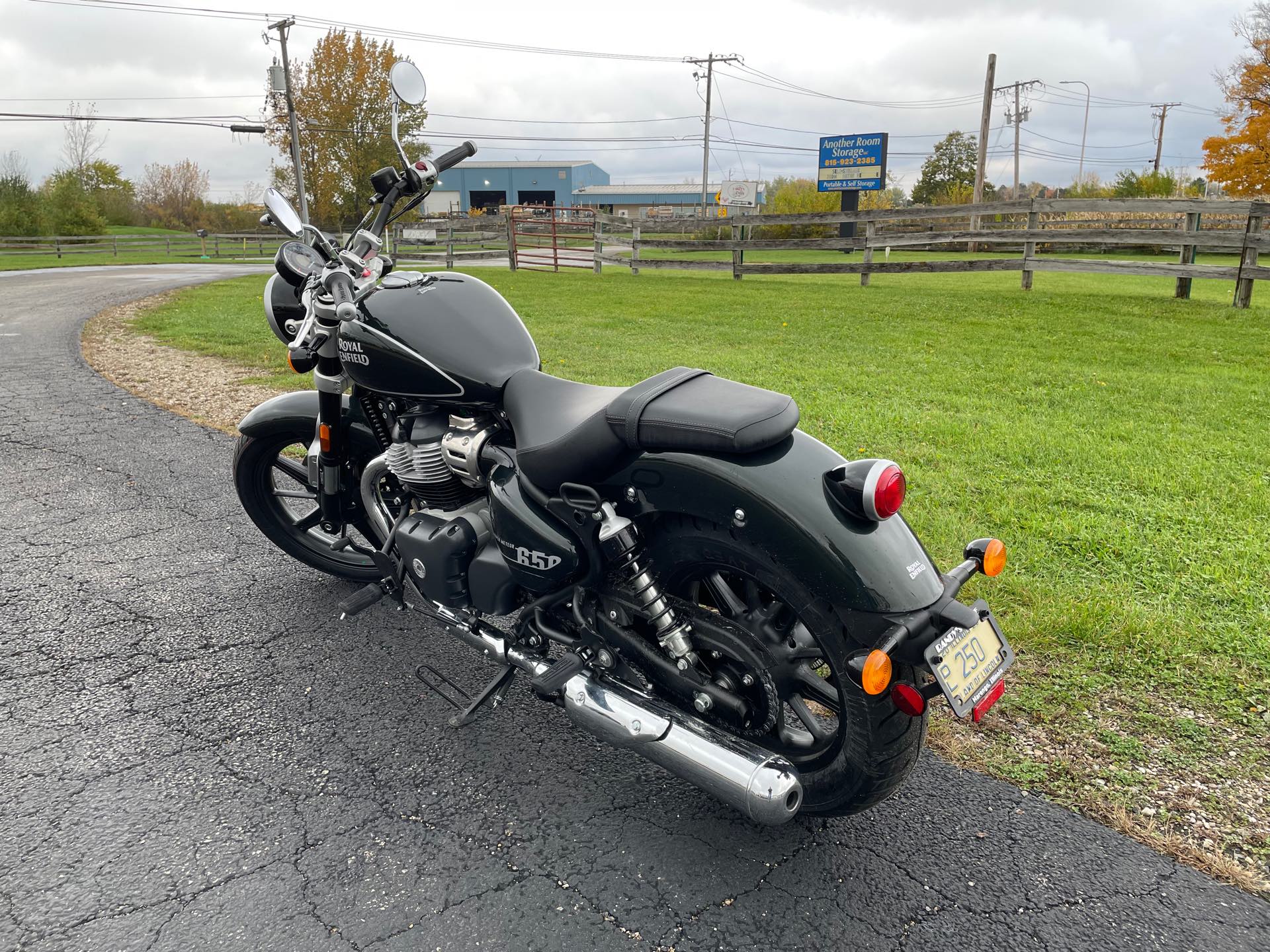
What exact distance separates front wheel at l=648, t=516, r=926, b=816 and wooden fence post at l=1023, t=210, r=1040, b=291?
45.1ft

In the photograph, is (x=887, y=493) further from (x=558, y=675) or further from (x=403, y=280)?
(x=403, y=280)

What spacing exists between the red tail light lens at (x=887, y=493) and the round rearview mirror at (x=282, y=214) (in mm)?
2247

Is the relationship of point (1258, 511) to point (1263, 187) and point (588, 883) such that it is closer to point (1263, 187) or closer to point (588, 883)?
point (588, 883)

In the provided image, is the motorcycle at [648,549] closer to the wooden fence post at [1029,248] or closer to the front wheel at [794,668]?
the front wheel at [794,668]

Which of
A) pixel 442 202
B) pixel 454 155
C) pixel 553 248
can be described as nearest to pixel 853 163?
pixel 553 248

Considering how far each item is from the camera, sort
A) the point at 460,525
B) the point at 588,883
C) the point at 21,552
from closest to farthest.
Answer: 1. the point at 588,883
2. the point at 460,525
3. the point at 21,552

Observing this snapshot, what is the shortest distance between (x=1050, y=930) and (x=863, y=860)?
17.5 inches

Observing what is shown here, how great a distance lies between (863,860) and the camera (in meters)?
2.24

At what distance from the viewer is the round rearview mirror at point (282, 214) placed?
3.08 metres

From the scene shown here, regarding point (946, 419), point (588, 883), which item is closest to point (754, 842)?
point (588, 883)

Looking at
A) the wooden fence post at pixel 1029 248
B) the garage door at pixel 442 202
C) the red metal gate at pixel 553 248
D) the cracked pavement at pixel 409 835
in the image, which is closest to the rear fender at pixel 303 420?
the cracked pavement at pixel 409 835

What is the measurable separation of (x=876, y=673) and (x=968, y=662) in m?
0.31

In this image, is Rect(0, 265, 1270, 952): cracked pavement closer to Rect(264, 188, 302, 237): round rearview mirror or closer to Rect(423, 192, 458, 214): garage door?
Rect(264, 188, 302, 237): round rearview mirror

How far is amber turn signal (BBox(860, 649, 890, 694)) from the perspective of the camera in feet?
6.07
